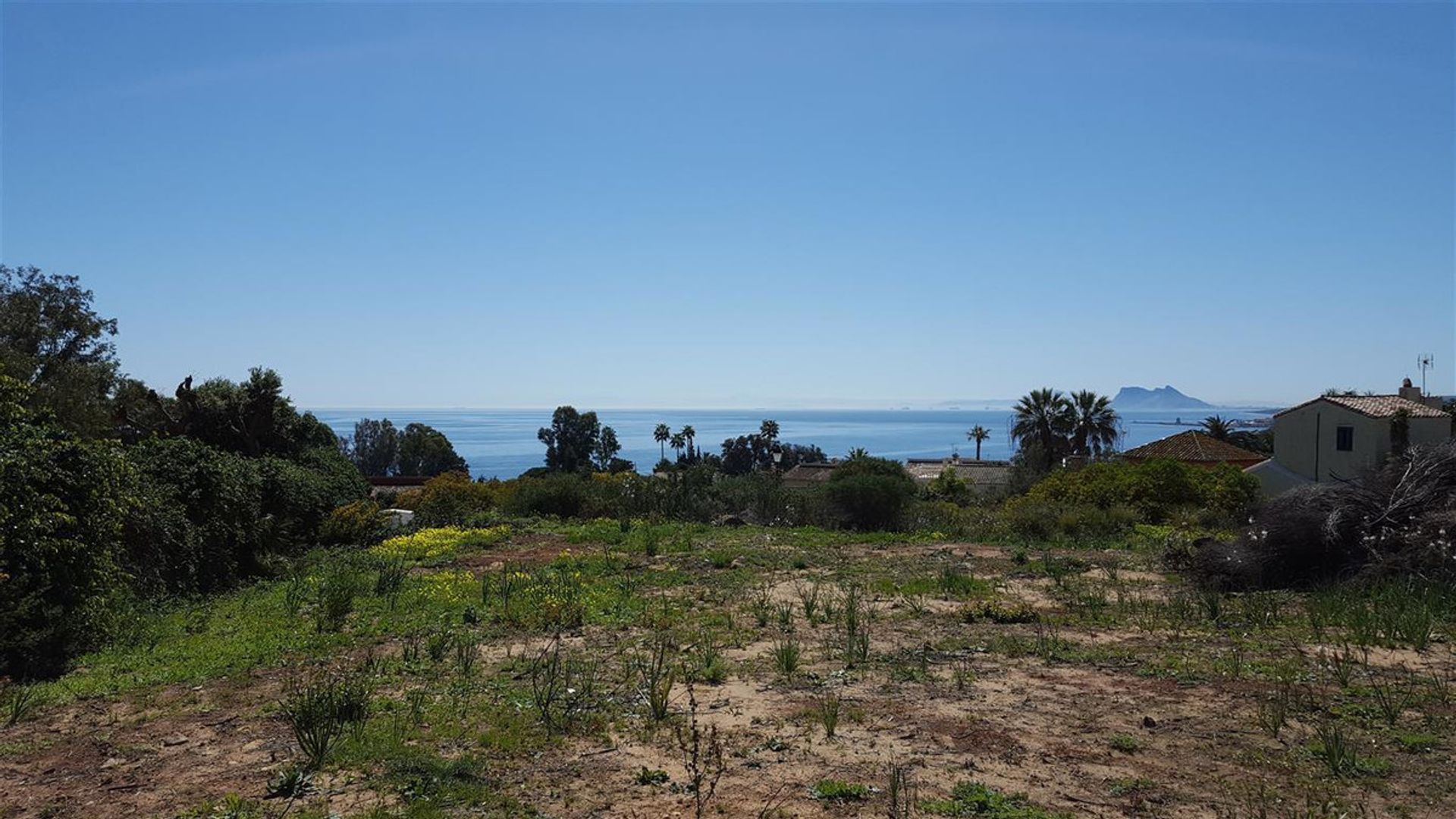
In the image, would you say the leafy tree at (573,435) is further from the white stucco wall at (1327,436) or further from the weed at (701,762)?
the weed at (701,762)

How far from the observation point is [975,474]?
55281 mm

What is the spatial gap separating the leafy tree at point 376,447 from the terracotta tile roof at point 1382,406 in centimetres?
8070

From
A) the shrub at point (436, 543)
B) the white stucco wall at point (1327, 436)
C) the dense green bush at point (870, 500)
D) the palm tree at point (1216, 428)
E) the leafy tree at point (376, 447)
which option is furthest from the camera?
the leafy tree at point (376, 447)

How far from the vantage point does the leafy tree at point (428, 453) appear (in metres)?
82.8

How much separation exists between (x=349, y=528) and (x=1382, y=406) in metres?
36.3

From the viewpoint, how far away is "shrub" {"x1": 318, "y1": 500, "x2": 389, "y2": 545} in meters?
19.1

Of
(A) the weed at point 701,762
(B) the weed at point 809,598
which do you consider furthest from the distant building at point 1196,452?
(A) the weed at point 701,762

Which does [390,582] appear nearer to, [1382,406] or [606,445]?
[1382,406]

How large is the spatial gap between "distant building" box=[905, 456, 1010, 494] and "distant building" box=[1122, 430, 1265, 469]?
20.1 feet

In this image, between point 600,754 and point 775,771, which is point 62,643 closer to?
point 600,754

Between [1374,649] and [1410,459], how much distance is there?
6.28 m

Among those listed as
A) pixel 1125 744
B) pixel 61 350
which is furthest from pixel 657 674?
pixel 61 350

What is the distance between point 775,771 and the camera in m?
5.57

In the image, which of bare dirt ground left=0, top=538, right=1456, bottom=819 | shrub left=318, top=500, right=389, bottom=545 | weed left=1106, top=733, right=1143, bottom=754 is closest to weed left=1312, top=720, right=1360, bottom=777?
bare dirt ground left=0, top=538, right=1456, bottom=819
